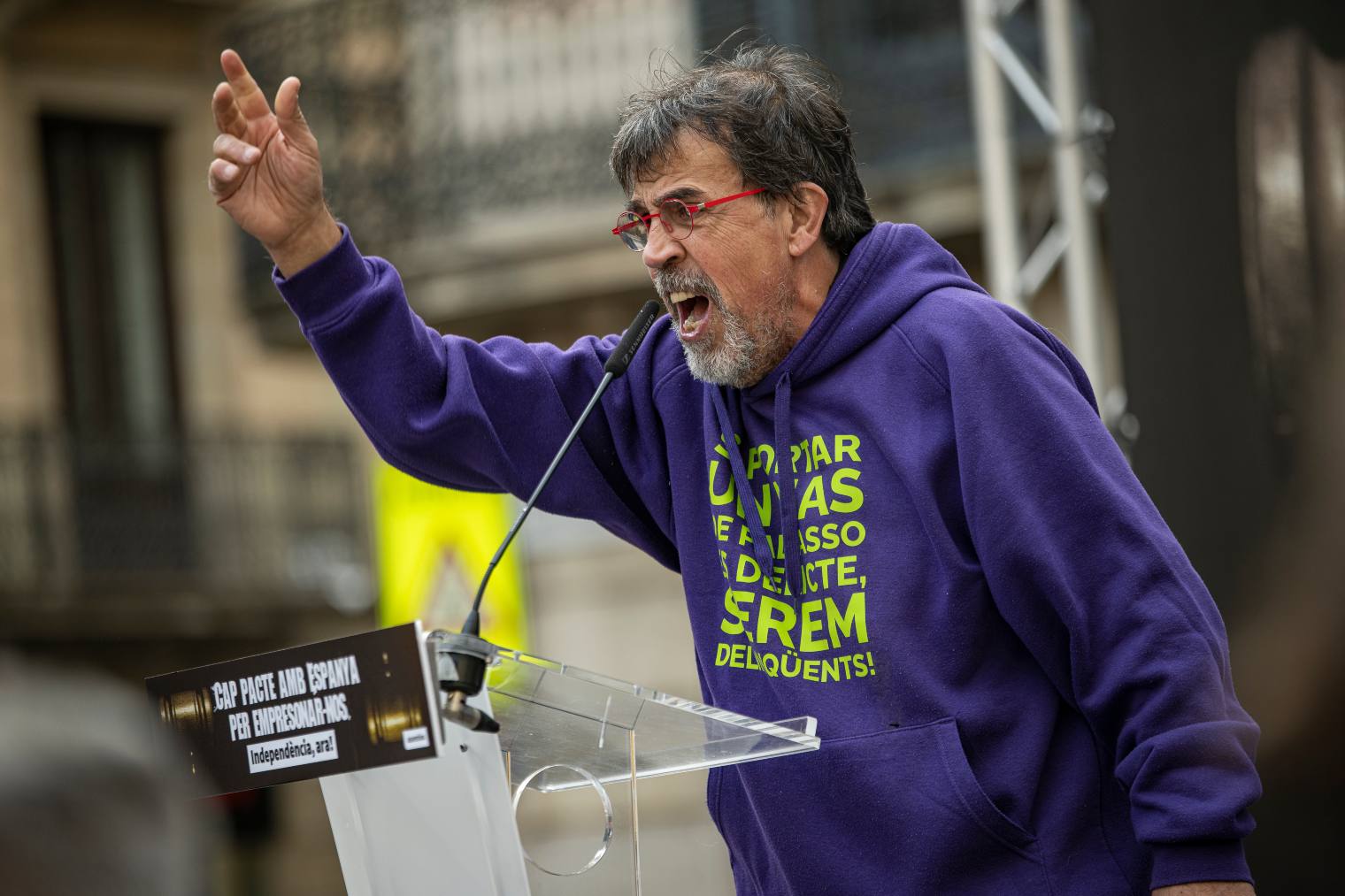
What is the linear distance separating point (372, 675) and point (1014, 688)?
0.88 meters

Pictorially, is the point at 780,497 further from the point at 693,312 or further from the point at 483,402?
the point at 483,402

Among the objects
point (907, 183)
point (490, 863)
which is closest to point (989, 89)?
point (490, 863)

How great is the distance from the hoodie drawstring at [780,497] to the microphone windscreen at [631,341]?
0.17 meters

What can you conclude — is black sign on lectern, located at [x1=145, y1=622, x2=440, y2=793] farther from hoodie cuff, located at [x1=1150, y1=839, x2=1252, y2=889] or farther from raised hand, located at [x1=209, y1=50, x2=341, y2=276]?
hoodie cuff, located at [x1=1150, y1=839, x2=1252, y2=889]

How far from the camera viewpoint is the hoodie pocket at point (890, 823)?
2.30 metres

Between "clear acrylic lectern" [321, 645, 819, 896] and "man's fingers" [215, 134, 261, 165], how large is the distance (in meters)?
0.86

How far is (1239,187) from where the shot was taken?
12.2 feet

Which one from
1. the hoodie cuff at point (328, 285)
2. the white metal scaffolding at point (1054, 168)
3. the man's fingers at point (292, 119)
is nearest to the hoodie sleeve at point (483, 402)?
the hoodie cuff at point (328, 285)

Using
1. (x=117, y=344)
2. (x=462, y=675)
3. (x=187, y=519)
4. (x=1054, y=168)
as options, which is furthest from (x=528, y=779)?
(x=117, y=344)

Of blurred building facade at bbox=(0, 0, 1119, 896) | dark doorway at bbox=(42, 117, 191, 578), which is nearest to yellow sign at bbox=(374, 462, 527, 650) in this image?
blurred building facade at bbox=(0, 0, 1119, 896)

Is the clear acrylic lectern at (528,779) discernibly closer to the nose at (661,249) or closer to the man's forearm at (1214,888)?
the man's forearm at (1214,888)

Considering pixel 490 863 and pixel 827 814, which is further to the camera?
pixel 827 814

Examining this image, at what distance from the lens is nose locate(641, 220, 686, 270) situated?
259 centimetres

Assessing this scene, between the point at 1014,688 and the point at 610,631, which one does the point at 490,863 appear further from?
the point at 610,631
